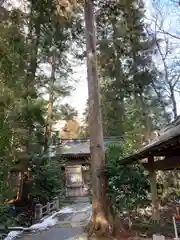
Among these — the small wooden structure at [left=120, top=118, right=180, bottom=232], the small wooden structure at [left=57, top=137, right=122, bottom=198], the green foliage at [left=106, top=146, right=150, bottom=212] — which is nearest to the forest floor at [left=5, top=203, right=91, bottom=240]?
the green foliage at [left=106, top=146, right=150, bottom=212]

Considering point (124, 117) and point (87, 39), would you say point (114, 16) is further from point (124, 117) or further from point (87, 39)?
point (124, 117)

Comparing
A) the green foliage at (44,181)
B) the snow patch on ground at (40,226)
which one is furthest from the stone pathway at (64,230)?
the green foliage at (44,181)


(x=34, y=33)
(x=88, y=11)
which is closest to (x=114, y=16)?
(x=88, y=11)

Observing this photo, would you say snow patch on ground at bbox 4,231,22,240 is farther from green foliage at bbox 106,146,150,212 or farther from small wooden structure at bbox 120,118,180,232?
small wooden structure at bbox 120,118,180,232

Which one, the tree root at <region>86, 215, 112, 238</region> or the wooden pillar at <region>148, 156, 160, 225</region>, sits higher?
the wooden pillar at <region>148, 156, 160, 225</region>

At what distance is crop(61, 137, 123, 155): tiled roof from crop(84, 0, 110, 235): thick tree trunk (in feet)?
33.8

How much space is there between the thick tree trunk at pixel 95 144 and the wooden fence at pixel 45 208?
4.10 metres

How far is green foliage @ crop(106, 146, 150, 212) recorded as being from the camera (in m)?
8.55

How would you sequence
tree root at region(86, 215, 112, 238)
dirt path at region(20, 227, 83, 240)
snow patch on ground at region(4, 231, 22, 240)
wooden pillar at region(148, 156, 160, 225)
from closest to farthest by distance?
1. wooden pillar at region(148, 156, 160, 225)
2. tree root at region(86, 215, 112, 238)
3. snow patch on ground at region(4, 231, 22, 240)
4. dirt path at region(20, 227, 83, 240)

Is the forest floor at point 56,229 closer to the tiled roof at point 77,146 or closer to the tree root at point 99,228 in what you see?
the tree root at point 99,228

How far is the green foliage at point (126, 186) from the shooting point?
8547mm

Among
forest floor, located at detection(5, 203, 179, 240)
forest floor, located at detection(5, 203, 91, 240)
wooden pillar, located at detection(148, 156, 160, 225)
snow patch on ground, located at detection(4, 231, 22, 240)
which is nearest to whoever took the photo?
wooden pillar, located at detection(148, 156, 160, 225)

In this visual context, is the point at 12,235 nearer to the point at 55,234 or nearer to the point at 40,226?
the point at 55,234

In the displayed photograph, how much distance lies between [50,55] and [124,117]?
9.01 m
